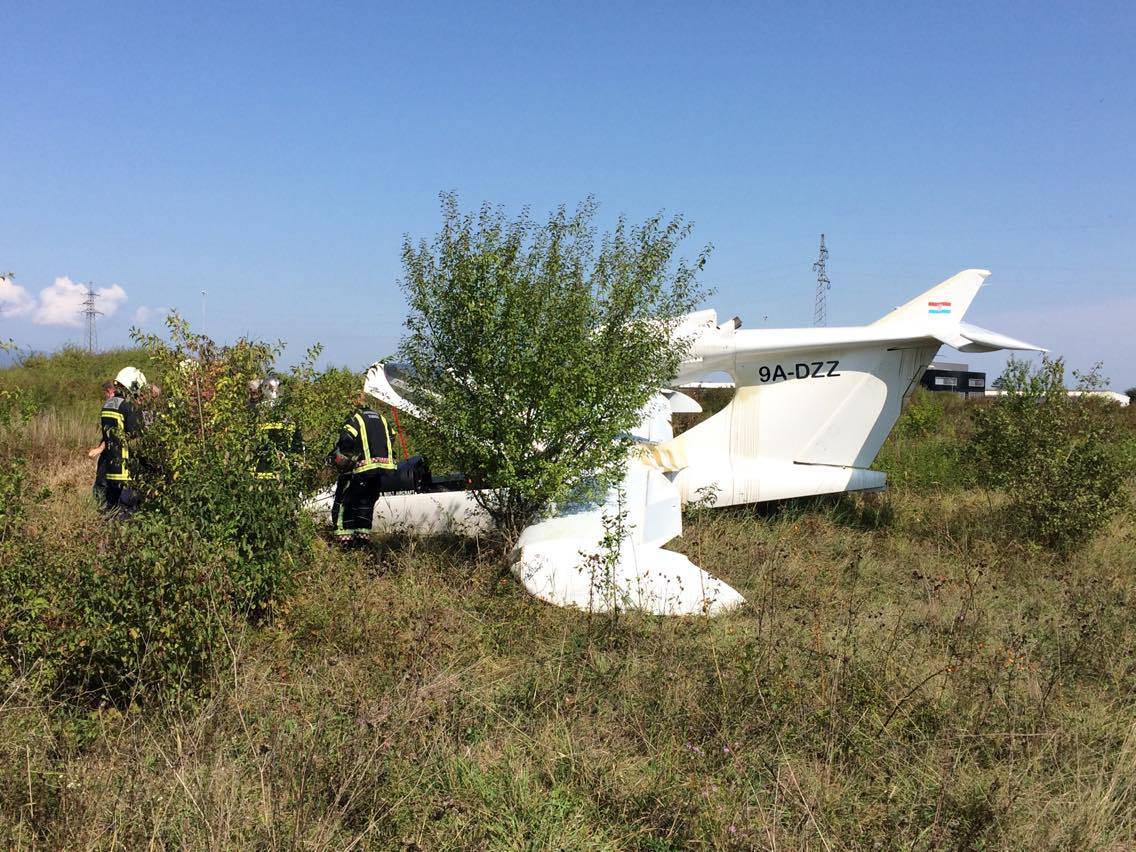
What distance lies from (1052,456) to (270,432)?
9.40 meters

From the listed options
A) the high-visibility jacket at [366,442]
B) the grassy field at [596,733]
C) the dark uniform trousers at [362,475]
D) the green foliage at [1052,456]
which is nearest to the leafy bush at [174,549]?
the grassy field at [596,733]

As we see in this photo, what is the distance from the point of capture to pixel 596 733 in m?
4.68

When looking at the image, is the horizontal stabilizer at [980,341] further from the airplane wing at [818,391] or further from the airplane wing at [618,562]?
the airplane wing at [618,562]

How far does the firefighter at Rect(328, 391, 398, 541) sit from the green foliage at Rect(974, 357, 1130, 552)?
8.00 meters

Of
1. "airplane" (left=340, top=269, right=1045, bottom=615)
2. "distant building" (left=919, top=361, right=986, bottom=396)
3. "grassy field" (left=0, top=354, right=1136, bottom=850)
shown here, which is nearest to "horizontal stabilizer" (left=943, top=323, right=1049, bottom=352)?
"airplane" (left=340, top=269, right=1045, bottom=615)

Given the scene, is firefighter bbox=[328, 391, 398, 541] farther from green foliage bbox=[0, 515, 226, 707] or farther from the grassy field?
green foliage bbox=[0, 515, 226, 707]

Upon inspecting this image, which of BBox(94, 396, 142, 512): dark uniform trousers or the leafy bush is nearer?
the leafy bush

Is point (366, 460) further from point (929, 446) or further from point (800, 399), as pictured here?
point (929, 446)

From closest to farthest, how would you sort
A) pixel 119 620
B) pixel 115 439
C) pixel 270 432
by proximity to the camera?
pixel 119 620, pixel 270 432, pixel 115 439

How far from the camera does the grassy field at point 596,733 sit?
12.0 ft

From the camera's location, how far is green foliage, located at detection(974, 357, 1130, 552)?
9.91m

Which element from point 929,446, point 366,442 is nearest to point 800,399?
point 366,442

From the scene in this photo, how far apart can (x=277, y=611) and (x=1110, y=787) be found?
17.7 ft

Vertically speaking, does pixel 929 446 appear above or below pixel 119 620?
above
